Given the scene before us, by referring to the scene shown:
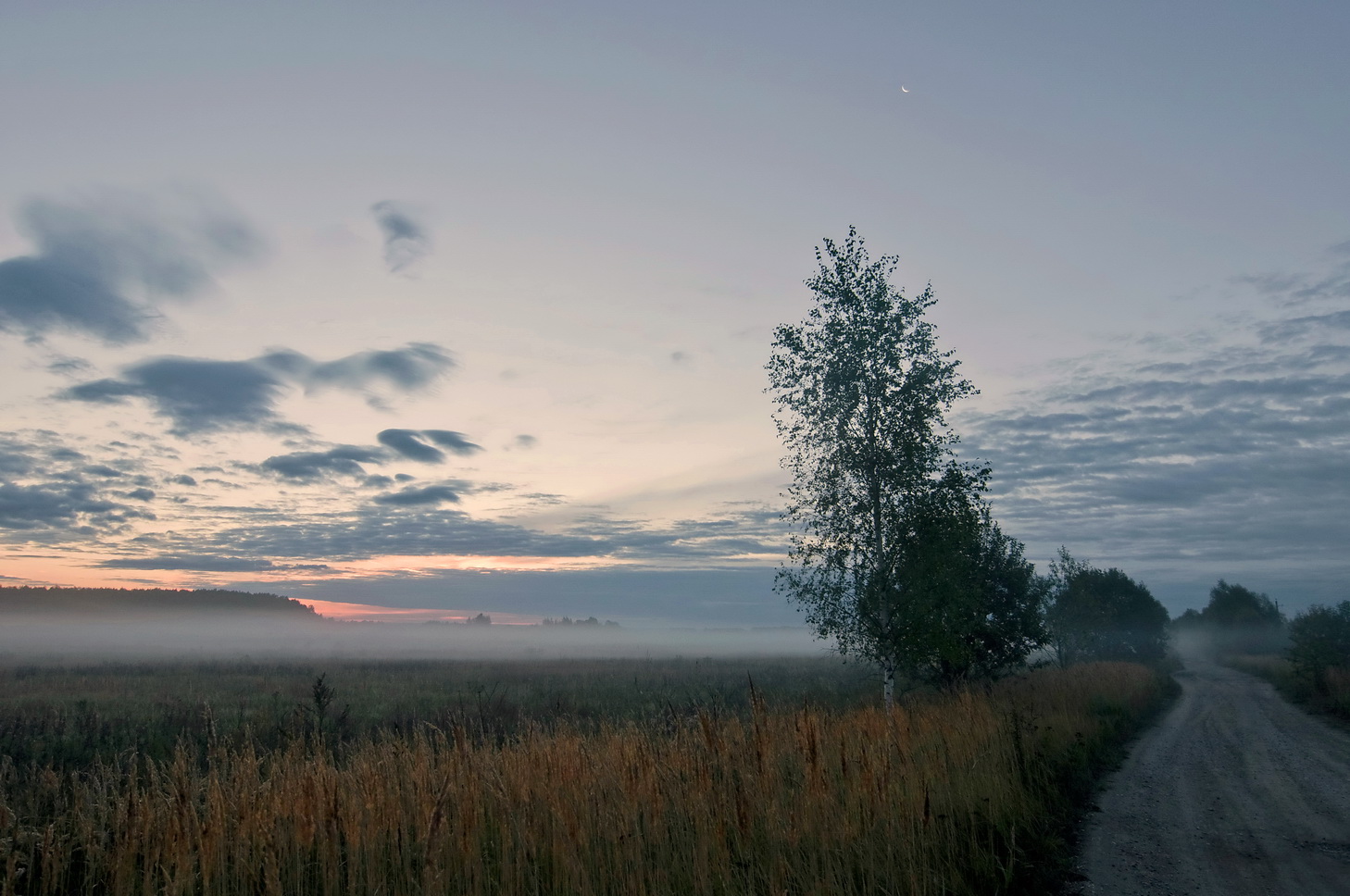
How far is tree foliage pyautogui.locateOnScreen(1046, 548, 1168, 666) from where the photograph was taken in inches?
2200

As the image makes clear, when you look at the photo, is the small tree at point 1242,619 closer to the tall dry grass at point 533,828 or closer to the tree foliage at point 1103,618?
the tree foliage at point 1103,618

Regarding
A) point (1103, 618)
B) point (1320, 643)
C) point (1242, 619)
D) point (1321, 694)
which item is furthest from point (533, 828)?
point (1242, 619)

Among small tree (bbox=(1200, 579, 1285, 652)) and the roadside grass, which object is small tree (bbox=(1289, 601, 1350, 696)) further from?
small tree (bbox=(1200, 579, 1285, 652))

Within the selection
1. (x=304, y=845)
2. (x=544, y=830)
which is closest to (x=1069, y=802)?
(x=544, y=830)

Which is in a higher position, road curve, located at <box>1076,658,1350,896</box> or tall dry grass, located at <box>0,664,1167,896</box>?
tall dry grass, located at <box>0,664,1167,896</box>

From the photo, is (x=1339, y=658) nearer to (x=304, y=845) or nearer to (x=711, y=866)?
(x=711, y=866)

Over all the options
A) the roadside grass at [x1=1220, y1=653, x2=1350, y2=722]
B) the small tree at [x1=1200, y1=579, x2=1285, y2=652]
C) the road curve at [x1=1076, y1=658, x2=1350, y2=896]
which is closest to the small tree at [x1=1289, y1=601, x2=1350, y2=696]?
the roadside grass at [x1=1220, y1=653, x2=1350, y2=722]

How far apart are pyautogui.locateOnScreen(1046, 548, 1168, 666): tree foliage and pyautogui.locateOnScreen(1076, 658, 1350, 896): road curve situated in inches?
1415

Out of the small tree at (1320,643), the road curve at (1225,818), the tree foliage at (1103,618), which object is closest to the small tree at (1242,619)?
the tree foliage at (1103,618)

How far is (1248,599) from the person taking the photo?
114188 millimetres

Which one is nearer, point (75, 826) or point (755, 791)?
point (75, 826)

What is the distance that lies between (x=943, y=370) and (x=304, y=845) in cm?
1999

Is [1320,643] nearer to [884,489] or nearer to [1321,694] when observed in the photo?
[1321,694]

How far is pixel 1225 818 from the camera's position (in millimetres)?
10695
